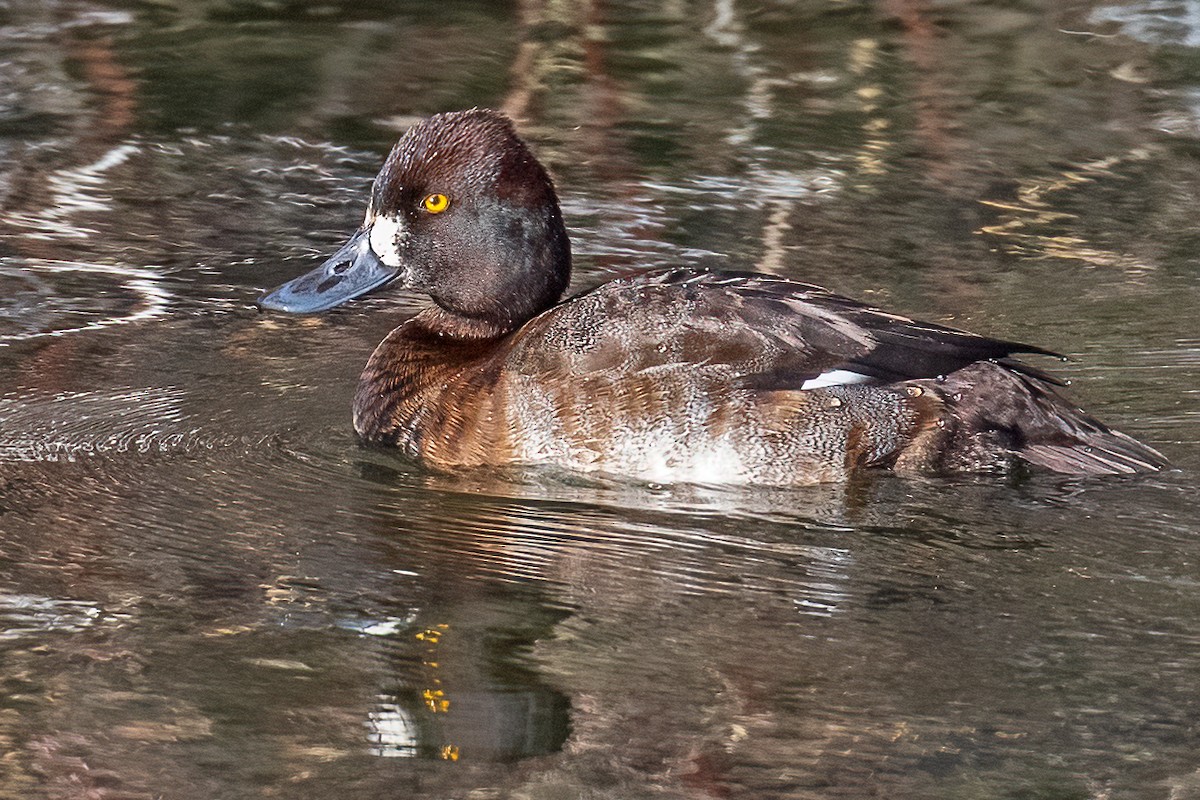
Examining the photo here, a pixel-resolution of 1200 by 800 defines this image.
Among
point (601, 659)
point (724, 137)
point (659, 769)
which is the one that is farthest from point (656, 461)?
point (724, 137)

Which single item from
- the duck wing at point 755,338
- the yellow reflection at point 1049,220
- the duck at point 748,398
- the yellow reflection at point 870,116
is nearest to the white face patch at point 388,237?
the duck at point 748,398

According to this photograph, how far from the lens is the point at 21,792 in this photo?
3.79m

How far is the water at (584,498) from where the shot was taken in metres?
3.99

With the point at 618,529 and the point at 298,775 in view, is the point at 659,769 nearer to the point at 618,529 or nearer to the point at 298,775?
the point at 298,775

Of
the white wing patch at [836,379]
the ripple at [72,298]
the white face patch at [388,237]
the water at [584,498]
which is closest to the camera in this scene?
→ the water at [584,498]

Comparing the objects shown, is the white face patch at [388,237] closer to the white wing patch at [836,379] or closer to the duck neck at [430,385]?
the duck neck at [430,385]

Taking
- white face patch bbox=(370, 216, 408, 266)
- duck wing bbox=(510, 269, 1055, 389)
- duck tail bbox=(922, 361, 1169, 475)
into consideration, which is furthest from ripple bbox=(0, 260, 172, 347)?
duck tail bbox=(922, 361, 1169, 475)

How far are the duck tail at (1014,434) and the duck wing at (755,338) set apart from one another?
0.09 meters

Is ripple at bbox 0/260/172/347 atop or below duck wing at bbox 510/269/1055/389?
below

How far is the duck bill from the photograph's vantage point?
241 inches

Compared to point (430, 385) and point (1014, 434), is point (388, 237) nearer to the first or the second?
point (430, 385)

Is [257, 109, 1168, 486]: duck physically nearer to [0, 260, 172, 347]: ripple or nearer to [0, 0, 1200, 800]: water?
[0, 0, 1200, 800]: water

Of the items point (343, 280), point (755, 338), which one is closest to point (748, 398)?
point (755, 338)

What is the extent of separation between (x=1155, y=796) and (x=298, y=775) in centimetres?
170
